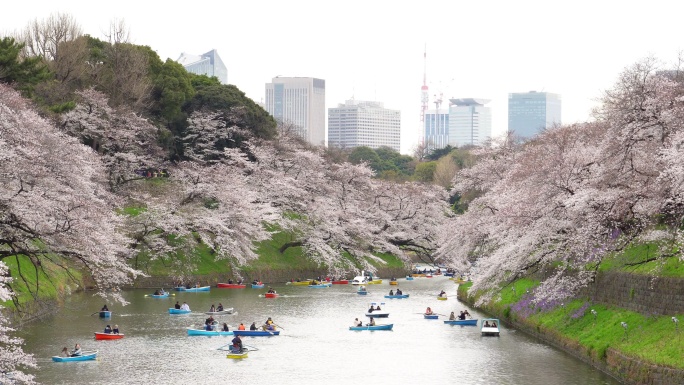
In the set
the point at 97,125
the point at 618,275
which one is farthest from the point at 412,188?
the point at 618,275

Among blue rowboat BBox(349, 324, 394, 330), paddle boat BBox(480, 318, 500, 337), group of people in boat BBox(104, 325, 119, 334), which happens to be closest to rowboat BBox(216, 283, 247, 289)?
blue rowboat BBox(349, 324, 394, 330)

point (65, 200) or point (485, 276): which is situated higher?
point (65, 200)

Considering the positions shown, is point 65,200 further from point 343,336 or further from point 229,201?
point 229,201

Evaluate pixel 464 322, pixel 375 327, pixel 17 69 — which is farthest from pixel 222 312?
pixel 17 69

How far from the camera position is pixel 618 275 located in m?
39.1

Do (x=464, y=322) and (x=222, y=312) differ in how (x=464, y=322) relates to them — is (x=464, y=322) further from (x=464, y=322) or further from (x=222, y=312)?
(x=222, y=312)

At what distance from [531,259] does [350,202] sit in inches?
1992

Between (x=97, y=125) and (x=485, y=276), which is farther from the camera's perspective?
(x=97, y=125)

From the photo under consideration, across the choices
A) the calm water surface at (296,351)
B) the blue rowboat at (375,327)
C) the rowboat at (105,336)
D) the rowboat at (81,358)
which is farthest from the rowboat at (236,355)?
the blue rowboat at (375,327)

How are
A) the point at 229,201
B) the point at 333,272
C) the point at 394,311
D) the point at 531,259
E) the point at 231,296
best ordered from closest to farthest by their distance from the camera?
the point at 531,259 → the point at 394,311 → the point at 231,296 → the point at 229,201 → the point at 333,272

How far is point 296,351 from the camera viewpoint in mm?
43281

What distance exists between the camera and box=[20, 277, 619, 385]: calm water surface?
3650 cm

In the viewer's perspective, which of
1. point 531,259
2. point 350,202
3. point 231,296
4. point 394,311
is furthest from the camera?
point 350,202

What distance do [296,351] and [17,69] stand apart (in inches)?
1367
